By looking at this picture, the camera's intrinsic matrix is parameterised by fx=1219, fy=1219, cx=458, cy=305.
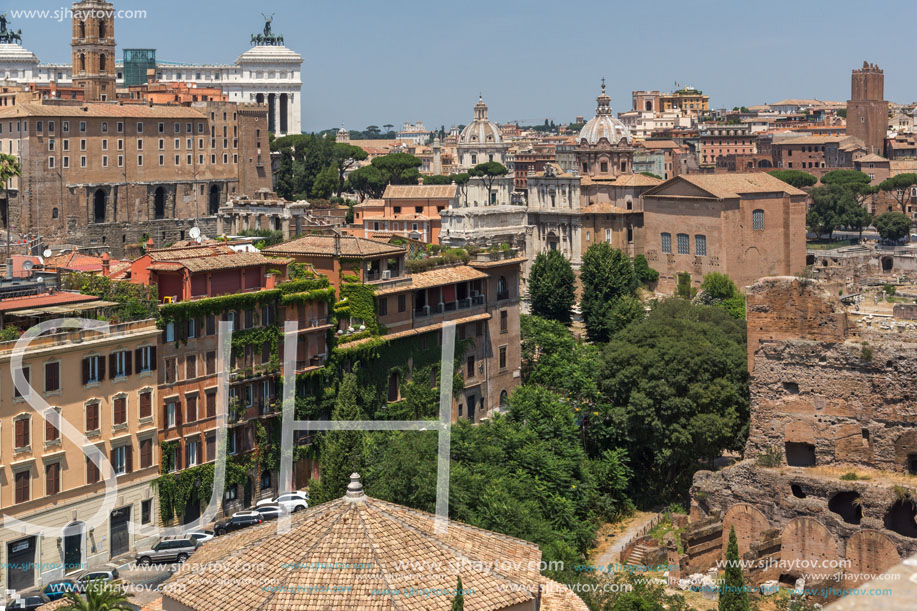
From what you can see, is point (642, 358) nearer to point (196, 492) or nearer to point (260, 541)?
point (196, 492)

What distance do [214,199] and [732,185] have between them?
40.5 meters

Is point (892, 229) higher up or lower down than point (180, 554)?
higher up

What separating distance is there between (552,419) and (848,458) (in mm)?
9232

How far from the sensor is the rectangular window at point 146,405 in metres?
35.2

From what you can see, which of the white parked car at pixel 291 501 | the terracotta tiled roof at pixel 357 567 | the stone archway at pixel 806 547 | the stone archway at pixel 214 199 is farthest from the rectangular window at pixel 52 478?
the stone archway at pixel 214 199

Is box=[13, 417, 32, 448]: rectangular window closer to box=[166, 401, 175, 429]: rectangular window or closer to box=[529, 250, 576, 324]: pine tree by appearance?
box=[166, 401, 175, 429]: rectangular window

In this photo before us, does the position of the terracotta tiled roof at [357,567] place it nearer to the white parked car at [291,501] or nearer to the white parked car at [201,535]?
the white parked car at [201,535]

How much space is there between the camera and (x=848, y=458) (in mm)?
32375

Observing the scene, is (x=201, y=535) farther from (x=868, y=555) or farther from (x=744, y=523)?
(x=868, y=555)

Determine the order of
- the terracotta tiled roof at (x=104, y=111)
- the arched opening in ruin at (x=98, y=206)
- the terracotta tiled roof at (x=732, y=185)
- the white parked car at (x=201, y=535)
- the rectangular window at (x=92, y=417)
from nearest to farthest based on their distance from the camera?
the rectangular window at (x=92, y=417) → the white parked car at (x=201, y=535) → the terracotta tiled roof at (x=732, y=185) → the terracotta tiled roof at (x=104, y=111) → the arched opening in ruin at (x=98, y=206)

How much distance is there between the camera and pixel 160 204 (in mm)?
90562

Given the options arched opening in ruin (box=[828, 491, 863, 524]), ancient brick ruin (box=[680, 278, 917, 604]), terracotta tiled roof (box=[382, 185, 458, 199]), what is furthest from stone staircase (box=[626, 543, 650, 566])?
terracotta tiled roof (box=[382, 185, 458, 199])

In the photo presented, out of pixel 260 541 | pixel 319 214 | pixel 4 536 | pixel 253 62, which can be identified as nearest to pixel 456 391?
pixel 4 536
